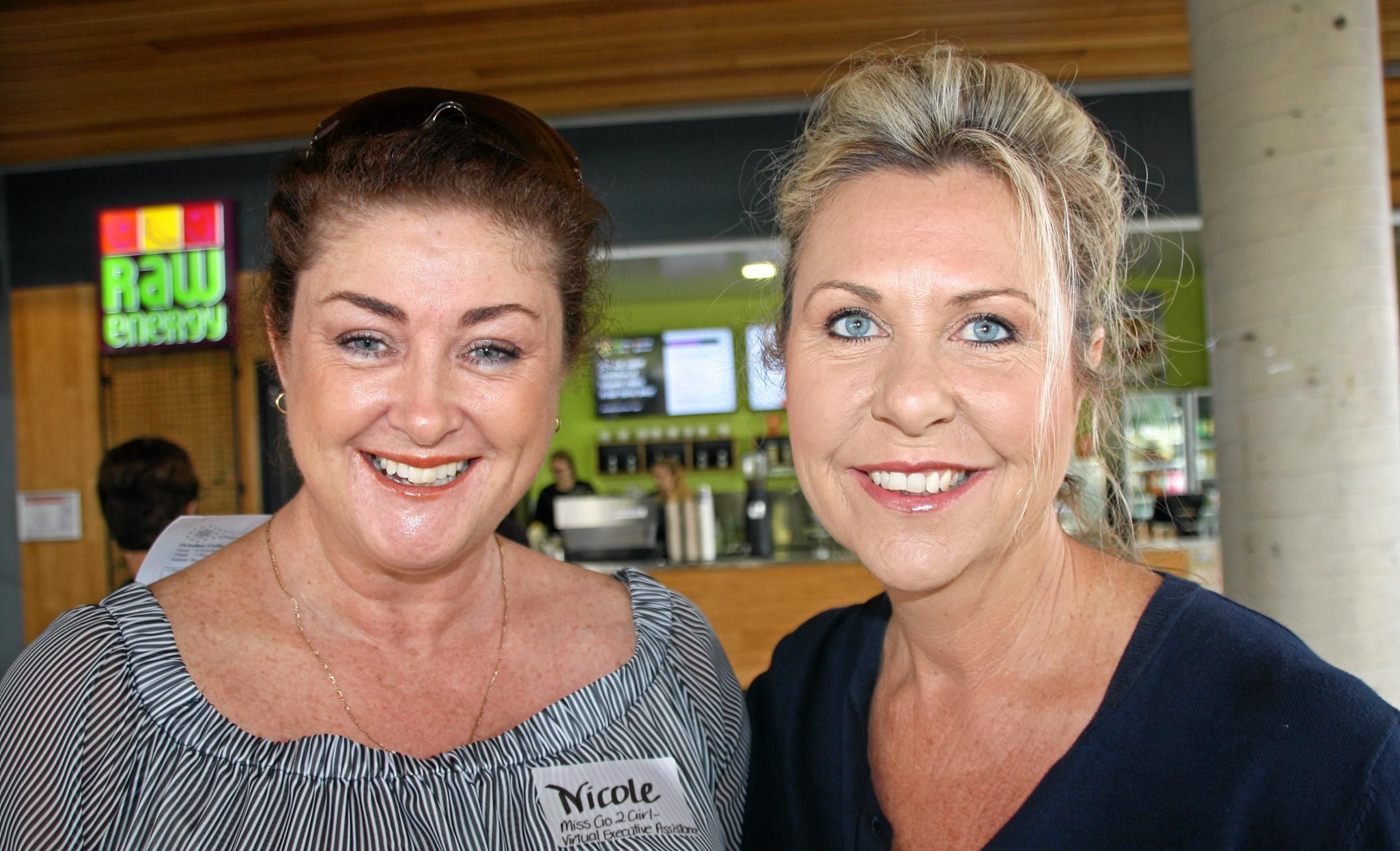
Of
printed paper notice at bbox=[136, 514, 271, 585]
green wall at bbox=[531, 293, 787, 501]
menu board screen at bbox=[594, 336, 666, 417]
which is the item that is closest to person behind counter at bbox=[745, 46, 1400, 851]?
printed paper notice at bbox=[136, 514, 271, 585]

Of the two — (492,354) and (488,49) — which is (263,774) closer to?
(492,354)

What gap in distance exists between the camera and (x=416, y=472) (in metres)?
1.39

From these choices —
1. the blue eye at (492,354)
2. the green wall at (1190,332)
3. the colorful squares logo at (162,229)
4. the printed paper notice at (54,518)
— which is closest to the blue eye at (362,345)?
the blue eye at (492,354)

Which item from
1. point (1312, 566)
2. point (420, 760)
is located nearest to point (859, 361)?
point (420, 760)

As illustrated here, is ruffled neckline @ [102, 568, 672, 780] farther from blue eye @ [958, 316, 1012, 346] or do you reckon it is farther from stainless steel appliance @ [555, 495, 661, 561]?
stainless steel appliance @ [555, 495, 661, 561]

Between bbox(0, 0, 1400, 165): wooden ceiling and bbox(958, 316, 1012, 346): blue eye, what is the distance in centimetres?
285

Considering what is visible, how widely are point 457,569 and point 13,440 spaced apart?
416 centimetres

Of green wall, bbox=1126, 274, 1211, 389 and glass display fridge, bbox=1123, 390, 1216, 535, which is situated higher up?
green wall, bbox=1126, 274, 1211, 389

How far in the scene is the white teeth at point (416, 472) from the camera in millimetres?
1394

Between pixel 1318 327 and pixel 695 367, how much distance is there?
20.5 feet

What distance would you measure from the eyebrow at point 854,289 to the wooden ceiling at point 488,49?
276 cm

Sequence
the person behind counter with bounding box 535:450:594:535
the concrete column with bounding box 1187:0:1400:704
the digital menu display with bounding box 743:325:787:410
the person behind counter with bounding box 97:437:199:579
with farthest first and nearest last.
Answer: the person behind counter with bounding box 535:450:594:535, the person behind counter with bounding box 97:437:199:579, the concrete column with bounding box 1187:0:1400:704, the digital menu display with bounding box 743:325:787:410

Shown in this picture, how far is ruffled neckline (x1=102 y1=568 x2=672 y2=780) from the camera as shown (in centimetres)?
126

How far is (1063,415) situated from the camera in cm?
132
